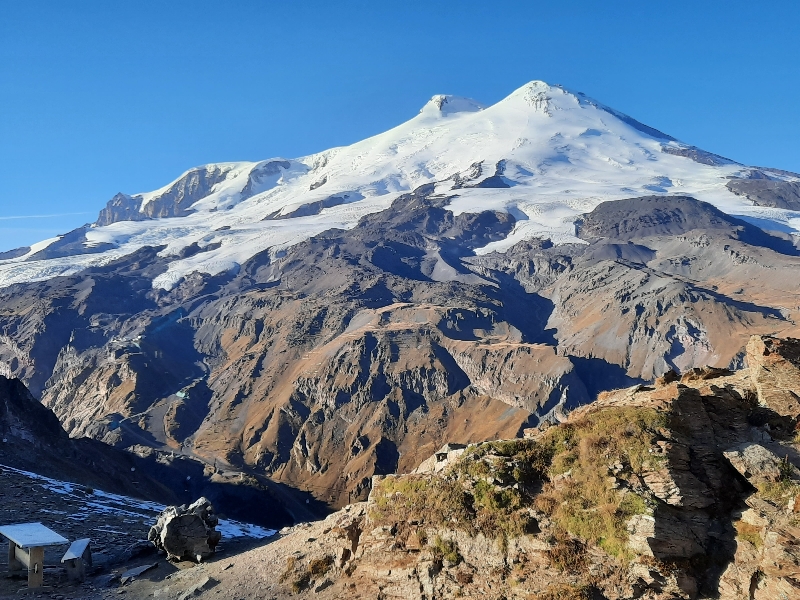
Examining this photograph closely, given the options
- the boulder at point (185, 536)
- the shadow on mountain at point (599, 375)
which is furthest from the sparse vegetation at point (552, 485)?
the shadow on mountain at point (599, 375)

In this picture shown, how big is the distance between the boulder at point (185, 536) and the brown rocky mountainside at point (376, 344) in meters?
58.8

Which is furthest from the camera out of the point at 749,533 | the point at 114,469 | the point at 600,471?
the point at 114,469

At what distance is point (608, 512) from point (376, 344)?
302ft

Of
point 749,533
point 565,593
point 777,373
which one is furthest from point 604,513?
point 777,373

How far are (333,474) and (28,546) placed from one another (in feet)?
220

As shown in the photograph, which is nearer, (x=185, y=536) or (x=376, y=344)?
(x=185, y=536)

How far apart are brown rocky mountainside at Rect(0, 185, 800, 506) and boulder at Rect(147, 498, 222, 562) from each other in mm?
58827

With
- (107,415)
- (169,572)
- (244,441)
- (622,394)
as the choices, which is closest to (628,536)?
(622,394)

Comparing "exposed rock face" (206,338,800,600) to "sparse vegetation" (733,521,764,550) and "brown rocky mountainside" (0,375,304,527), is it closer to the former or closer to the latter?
"sparse vegetation" (733,521,764,550)

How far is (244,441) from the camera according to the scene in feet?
303

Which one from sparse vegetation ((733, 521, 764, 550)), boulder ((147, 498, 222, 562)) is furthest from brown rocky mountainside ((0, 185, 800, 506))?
sparse vegetation ((733, 521, 764, 550))

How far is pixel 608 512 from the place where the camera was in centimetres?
1366

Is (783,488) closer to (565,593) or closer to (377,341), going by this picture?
(565,593)

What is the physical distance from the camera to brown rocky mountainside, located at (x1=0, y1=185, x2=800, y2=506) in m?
89.2
